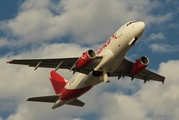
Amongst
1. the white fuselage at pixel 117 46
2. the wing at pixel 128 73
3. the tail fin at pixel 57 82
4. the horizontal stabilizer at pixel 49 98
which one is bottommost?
the white fuselage at pixel 117 46

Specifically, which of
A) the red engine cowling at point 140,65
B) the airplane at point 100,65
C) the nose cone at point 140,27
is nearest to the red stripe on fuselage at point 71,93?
the airplane at point 100,65

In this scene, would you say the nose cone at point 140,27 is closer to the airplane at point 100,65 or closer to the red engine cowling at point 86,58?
the airplane at point 100,65

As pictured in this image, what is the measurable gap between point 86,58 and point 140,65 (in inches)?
319

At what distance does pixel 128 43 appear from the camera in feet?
148

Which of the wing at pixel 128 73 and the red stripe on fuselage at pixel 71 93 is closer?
the red stripe on fuselage at pixel 71 93

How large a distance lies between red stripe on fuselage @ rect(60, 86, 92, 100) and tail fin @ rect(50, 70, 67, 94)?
3.74m

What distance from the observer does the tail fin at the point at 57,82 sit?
191 ft

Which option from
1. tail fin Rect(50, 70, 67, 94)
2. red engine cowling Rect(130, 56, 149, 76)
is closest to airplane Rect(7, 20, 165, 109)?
red engine cowling Rect(130, 56, 149, 76)

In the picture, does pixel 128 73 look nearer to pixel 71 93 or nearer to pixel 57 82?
pixel 71 93

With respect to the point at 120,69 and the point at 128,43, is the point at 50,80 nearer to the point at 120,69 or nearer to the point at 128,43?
the point at 120,69

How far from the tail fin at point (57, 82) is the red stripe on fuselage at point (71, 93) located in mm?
3738

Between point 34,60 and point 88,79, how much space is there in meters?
7.48

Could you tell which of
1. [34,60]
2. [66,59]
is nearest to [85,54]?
[66,59]

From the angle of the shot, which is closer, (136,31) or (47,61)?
(136,31)
